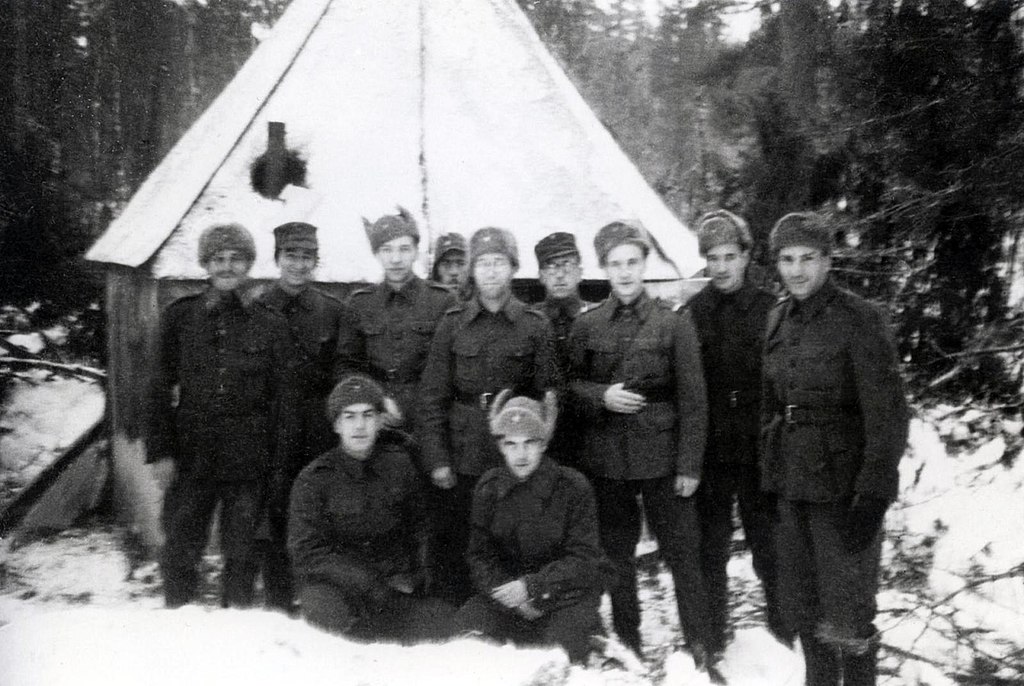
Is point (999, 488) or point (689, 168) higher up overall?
point (689, 168)

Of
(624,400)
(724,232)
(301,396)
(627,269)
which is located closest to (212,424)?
(301,396)

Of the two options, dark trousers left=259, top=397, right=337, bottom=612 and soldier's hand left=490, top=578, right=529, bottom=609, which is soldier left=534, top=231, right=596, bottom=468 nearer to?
soldier's hand left=490, top=578, right=529, bottom=609

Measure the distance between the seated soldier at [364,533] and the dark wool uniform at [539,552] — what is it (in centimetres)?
21

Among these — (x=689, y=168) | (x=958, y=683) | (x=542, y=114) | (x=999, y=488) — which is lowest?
(x=958, y=683)

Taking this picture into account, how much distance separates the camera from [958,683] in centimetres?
255

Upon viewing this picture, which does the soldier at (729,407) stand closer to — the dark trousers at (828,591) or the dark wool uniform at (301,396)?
the dark trousers at (828,591)

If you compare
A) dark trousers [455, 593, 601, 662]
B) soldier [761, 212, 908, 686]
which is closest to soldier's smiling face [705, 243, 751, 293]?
soldier [761, 212, 908, 686]

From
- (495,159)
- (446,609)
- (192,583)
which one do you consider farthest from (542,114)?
(192,583)

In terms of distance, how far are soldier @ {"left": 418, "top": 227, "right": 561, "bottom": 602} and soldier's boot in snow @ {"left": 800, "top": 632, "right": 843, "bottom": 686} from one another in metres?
1.15

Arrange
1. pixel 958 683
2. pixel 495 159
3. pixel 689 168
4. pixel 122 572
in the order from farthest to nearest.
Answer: pixel 495 159, pixel 689 168, pixel 122 572, pixel 958 683

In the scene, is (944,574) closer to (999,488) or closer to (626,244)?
(999,488)

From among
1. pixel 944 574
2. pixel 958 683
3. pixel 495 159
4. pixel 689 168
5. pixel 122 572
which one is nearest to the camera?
pixel 958 683

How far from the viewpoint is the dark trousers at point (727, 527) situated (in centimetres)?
299

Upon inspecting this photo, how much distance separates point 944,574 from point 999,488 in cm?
33
